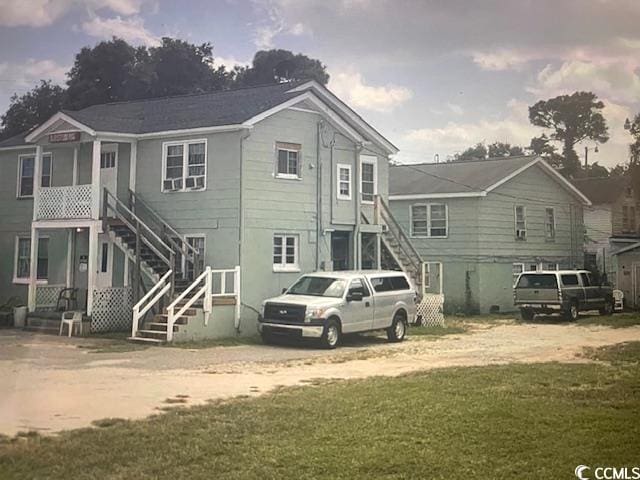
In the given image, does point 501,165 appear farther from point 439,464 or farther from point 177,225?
point 439,464

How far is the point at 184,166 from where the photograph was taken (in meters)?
21.4

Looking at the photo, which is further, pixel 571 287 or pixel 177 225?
pixel 571 287

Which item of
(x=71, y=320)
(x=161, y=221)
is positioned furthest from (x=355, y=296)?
(x=71, y=320)

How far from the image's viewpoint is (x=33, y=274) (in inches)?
870

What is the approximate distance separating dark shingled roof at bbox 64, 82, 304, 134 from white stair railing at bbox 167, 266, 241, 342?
4.30 meters

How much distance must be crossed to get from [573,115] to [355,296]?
7907 millimetres

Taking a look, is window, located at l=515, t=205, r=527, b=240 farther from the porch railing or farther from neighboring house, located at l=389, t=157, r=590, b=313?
the porch railing

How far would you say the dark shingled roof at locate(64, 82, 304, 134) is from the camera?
2102cm

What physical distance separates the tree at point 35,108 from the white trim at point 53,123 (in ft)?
19.3

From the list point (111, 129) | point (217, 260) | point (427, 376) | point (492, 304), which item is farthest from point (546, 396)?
point (492, 304)

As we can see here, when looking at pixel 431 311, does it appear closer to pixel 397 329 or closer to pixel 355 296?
pixel 397 329

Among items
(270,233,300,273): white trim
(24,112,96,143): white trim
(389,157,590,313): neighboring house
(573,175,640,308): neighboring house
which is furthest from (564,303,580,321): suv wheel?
(24,112,96,143): white trim

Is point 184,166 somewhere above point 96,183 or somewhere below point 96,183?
above

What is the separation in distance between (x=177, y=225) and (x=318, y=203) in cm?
436
